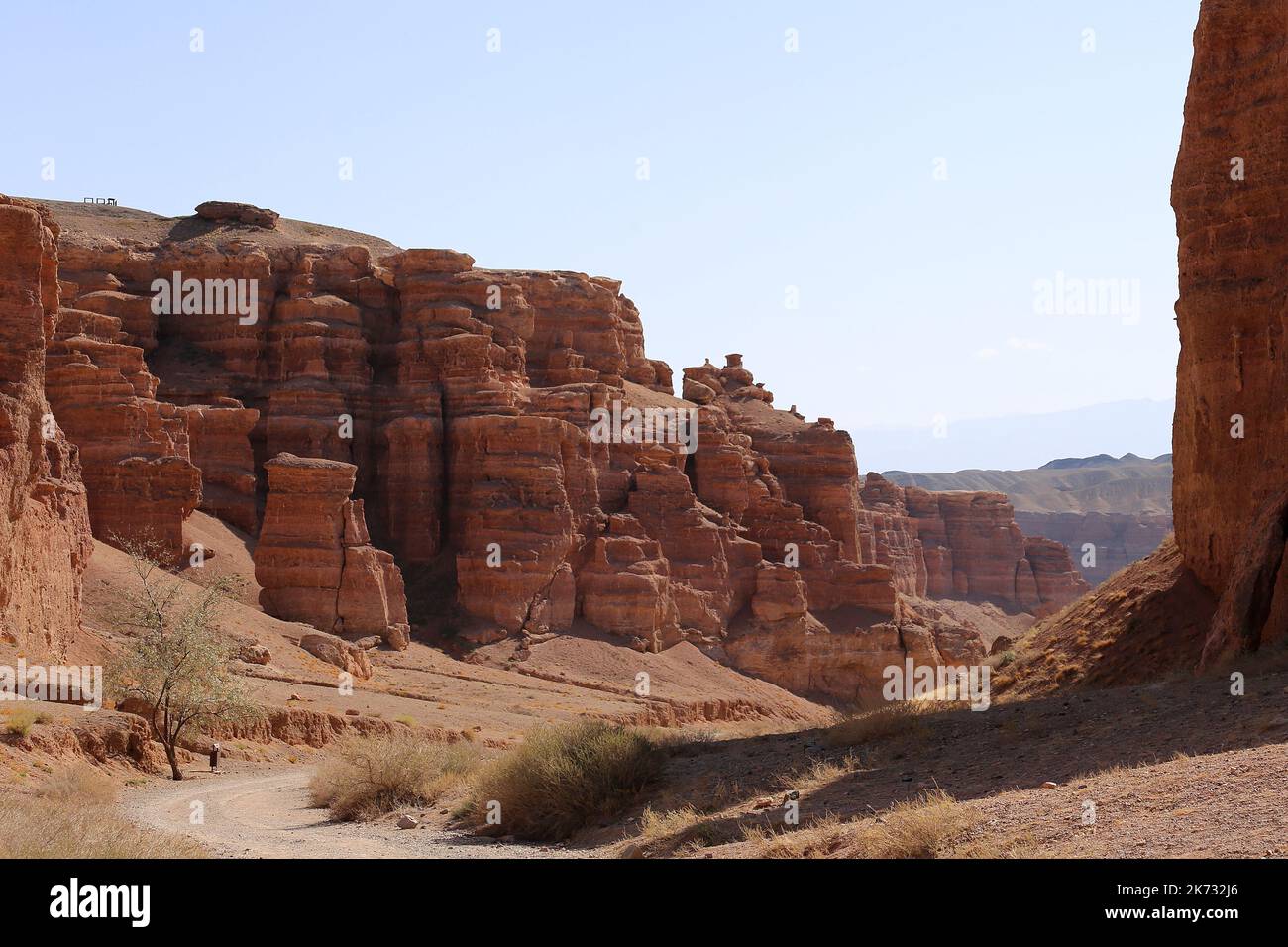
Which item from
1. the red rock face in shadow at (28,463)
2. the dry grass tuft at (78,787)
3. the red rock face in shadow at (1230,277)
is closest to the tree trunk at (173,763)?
the dry grass tuft at (78,787)

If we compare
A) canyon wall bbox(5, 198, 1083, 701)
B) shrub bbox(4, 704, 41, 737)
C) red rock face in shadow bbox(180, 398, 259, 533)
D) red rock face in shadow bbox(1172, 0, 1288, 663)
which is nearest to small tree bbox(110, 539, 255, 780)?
shrub bbox(4, 704, 41, 737)

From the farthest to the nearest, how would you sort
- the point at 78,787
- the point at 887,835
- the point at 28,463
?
the point at 28,463 → the point at 78,787 → the point at 887,835

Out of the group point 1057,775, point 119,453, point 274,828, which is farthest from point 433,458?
point 1057,775

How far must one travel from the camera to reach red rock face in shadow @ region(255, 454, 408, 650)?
4912 cm

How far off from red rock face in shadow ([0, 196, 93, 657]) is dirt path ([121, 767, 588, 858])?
203 inches

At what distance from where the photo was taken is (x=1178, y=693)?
1680cm

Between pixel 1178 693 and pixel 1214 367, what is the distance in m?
7.84

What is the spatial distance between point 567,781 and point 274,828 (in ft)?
15.2

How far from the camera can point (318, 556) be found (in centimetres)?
4941

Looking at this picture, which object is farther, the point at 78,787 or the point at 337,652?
the point at 337,652

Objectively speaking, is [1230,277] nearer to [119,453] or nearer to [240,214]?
[119,453]

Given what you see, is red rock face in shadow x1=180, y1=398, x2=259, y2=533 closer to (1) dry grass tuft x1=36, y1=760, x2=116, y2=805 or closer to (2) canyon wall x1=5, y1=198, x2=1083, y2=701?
(2) canyon wall x1=5, y1=198, x2=1083, y2=701
